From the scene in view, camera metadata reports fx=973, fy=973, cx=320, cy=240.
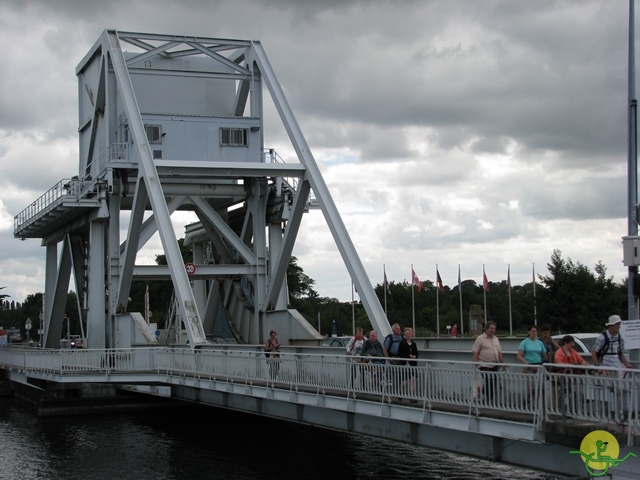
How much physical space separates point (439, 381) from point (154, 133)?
80.3ft

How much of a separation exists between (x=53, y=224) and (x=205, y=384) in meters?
22.5

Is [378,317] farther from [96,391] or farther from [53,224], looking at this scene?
[53,224]

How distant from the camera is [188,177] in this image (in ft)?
123

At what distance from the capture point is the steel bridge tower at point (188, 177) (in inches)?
1362

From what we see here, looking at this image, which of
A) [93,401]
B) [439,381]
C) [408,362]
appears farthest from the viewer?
[93,401]

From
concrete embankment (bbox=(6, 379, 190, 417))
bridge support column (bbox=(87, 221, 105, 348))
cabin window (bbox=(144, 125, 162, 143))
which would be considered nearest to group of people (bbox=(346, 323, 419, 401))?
concrete embankment (bbox=(6, 379, 190, 417))

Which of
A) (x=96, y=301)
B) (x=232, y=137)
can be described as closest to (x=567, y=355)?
(x=232, y=137)

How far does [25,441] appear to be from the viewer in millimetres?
30062

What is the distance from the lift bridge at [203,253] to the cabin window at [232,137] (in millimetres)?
40

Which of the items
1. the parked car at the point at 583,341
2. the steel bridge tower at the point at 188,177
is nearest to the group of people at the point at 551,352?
the parked car at the point at 583,341

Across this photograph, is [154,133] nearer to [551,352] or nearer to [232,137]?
[232,137]

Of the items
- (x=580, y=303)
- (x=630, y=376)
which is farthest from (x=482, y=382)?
(x=580, y=303)

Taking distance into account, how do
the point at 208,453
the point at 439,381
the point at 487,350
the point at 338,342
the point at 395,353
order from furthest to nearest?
1. the point at 338,342
2. the point at 208,453
3. the point at 395,353
4. the point at 439,381
5. the point at 487,350

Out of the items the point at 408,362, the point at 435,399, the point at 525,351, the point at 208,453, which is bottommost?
the point at 208,453
